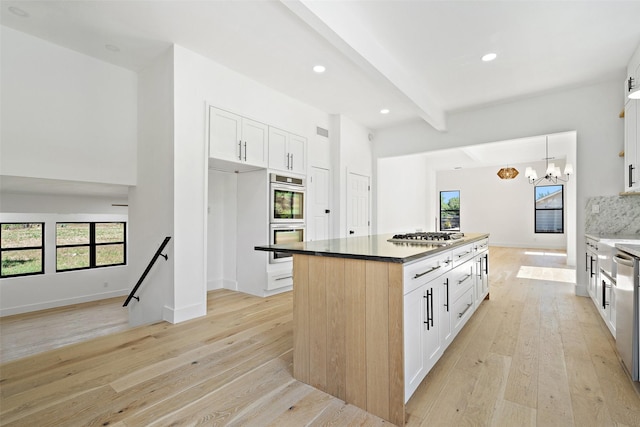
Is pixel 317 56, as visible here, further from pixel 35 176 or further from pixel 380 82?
pixel 35 176

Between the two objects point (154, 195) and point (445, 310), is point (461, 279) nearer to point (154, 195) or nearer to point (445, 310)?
point (445, 310)

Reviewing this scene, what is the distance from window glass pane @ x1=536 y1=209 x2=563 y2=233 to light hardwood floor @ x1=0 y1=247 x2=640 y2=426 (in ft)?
29.4

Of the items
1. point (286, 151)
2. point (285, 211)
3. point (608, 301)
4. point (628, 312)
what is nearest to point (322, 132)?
point (286, 151)

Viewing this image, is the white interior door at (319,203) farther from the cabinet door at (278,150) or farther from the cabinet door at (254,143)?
the cabinet door at (254,143)

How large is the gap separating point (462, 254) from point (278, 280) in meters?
2.62

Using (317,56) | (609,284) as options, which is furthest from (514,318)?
(317,56)

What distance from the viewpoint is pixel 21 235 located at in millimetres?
5359

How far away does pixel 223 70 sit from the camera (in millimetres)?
3768

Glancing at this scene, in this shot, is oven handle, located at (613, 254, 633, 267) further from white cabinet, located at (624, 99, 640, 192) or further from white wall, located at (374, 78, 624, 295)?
white wall, located at (374, 78, 624, 295)

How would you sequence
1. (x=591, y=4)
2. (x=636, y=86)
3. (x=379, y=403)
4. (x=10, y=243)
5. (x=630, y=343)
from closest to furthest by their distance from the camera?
(x=379, y=403) < (x=630, y=343) < (x=591, y=4) < (x=636, y=86) < (x=10, y=243)

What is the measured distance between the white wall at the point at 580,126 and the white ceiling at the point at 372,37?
0.96 ft

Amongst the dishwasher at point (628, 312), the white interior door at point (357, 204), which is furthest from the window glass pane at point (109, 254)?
the dishwasher at point (628, 312)

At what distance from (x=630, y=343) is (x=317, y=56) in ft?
12.1

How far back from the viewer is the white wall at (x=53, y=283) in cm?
510
